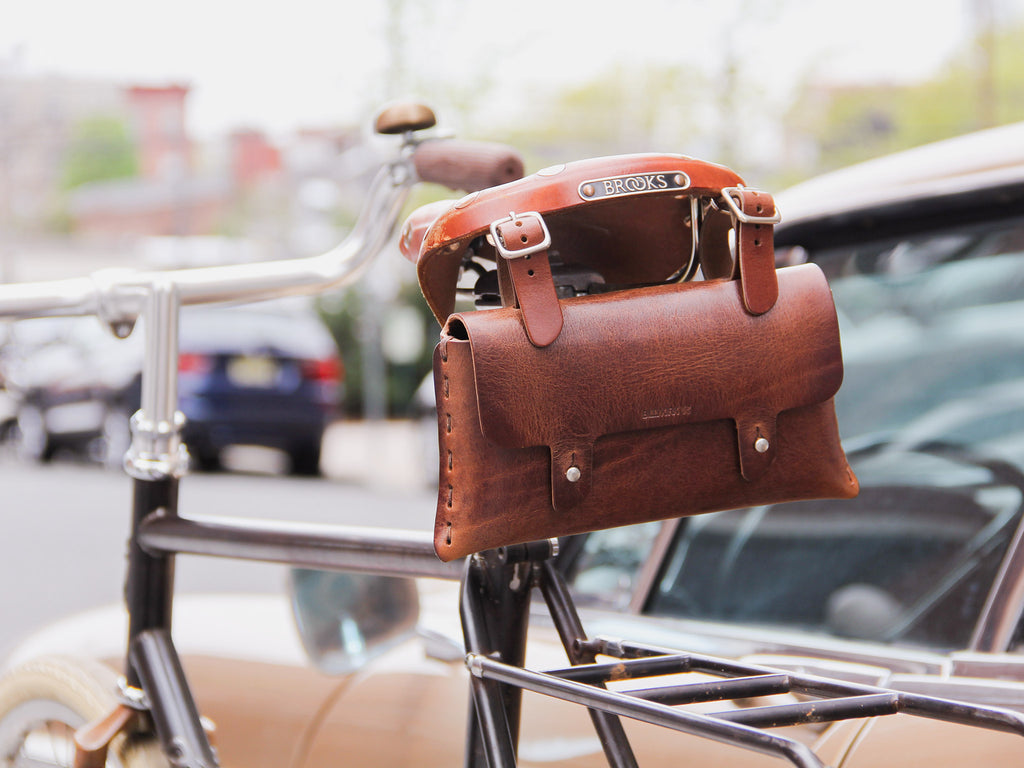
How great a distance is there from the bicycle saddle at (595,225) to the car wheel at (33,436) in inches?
436

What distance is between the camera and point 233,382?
32.6 feet

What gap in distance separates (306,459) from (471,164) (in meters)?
9.34

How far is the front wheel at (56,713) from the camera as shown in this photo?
155 centimetres

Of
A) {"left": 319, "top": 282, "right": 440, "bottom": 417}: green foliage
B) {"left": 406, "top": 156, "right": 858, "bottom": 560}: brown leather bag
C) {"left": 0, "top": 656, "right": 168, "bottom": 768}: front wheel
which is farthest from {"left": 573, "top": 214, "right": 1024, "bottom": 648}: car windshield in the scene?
{"left": 319, "top": 282, "right": 440, "bottom": 417}: green foliage

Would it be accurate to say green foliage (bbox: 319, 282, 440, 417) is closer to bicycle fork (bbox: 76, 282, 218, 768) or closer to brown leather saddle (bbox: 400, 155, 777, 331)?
bicycle fork (bbox: 76, 282, 218, 768)

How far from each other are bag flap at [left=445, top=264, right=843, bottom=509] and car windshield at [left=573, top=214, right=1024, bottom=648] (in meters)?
0.97

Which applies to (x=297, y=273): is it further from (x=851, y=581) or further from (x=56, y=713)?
(x=851, y=581)

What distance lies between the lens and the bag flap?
1.01 meters

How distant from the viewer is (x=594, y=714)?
1.09m

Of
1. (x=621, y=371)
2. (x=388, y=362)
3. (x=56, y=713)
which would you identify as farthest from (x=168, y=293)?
(x=388, y=362)

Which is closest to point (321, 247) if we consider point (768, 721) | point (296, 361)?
point (296, 361)

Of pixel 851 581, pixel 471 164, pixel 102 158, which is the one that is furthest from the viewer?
pixel 102 158

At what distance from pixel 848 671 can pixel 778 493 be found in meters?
0.29

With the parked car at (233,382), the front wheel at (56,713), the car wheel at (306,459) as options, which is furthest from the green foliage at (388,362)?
the front wheel at (56,713)
